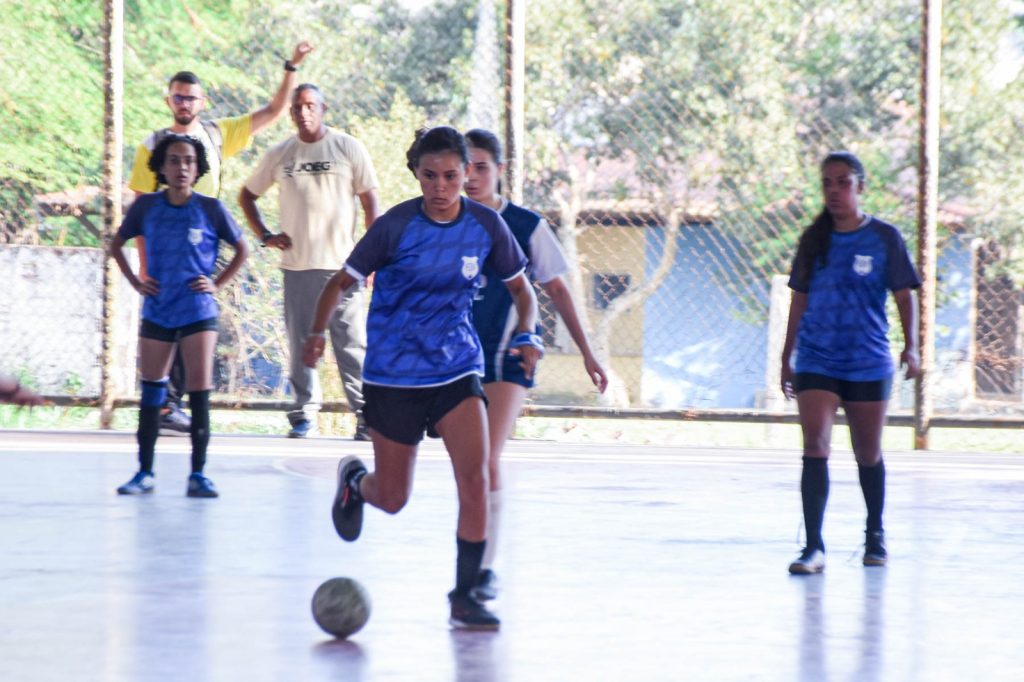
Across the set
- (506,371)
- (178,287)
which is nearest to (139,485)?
(178,287)

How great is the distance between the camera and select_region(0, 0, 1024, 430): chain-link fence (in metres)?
17.3

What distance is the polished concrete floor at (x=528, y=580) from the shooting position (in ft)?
14.1

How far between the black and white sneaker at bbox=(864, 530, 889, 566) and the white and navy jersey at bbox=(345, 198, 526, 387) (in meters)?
1.99

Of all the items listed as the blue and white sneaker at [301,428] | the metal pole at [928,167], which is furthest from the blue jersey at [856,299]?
the blue and white sneaker at [301,428]

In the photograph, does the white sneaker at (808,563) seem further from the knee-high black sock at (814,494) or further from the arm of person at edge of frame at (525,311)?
the arm of person at edge of frame at (525,311)

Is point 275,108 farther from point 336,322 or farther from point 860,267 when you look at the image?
point 860,267

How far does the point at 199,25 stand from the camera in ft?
60.6

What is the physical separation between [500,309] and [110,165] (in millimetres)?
5950

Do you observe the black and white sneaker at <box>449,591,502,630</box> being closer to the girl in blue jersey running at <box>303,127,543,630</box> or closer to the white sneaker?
the girl in blue jersey running at <box>303,127,543,630</box>

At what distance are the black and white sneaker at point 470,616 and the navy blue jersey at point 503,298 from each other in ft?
3.06

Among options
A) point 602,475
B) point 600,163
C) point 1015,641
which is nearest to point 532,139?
point 600,163

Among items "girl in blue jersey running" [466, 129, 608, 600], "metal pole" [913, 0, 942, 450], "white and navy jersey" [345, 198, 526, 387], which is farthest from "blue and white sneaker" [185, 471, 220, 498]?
"metal pole" [913, 0, 942, 450]

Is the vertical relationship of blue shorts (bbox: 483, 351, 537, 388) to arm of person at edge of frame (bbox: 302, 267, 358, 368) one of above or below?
below

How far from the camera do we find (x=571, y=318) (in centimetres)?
553
